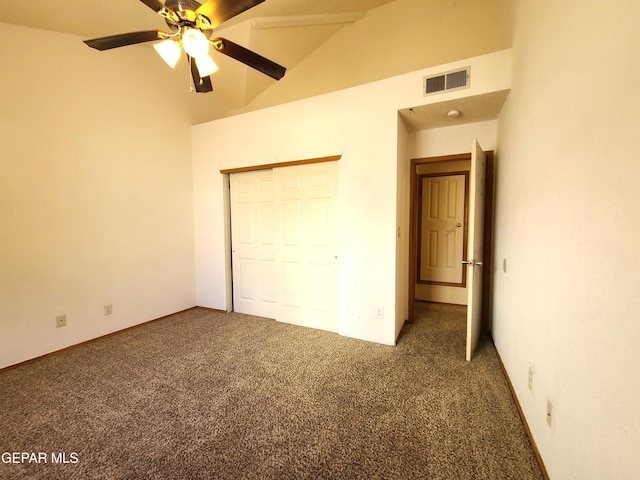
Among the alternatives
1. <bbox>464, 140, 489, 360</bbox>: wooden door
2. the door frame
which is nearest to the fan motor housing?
<bbox>464, 140, 489, 360</bbox>: wooden door

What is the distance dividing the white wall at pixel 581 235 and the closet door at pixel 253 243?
8.80ft

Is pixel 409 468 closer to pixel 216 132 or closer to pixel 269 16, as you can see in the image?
pixel 216 132

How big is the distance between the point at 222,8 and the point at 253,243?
2568 mm

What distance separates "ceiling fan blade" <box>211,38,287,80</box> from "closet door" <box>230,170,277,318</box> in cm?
152

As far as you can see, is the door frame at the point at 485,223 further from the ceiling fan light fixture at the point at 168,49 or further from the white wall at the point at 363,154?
the ceiling fan light fixture at the point at 168,49

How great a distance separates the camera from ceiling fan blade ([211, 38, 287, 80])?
182 centimetres

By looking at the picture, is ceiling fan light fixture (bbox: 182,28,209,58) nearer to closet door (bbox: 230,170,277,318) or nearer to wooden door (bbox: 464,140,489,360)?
closet door (bbox: 230,170,277,318)

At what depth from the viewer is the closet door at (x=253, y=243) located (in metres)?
3.53

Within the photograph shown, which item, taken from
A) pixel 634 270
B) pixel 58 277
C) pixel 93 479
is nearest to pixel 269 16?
pixel 58 277

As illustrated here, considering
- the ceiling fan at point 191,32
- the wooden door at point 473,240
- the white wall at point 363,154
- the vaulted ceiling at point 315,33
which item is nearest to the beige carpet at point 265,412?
the wooden door at point 473,240

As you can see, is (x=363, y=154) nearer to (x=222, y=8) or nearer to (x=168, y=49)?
(x=222, y=8)

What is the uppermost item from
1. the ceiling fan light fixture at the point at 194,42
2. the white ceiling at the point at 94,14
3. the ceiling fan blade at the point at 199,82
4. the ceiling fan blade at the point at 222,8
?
the white ceiling at the point at 94,14

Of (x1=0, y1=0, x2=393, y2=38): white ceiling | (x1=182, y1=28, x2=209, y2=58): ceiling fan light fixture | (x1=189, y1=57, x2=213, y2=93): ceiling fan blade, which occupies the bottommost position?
(x1=182, y1=28, x2=209, y2=58): ceiling fan light fixture

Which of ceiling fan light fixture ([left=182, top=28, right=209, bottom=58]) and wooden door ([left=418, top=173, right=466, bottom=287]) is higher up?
ceiling fan light fixture ([left=182, top=28, right=209, bottom=58])
